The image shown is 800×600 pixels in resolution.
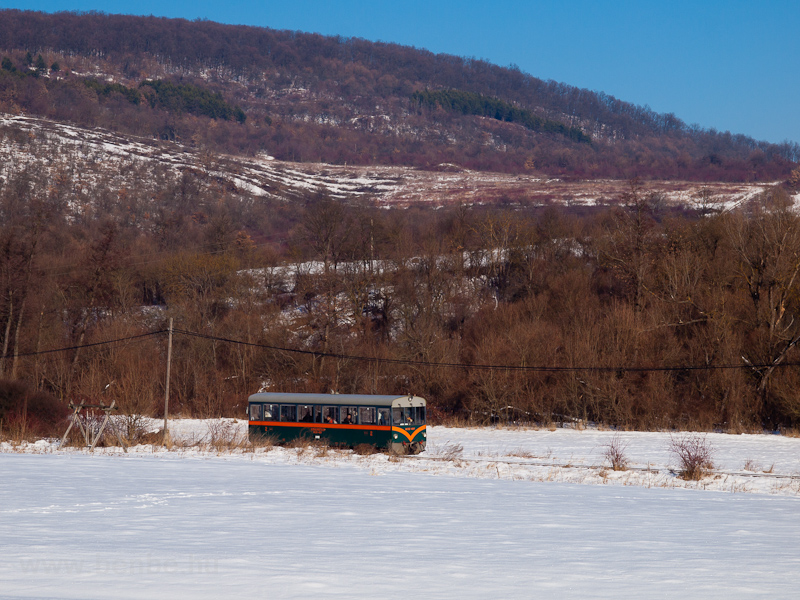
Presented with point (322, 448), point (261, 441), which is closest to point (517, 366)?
point (261, 441)

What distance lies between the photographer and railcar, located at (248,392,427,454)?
3331cm

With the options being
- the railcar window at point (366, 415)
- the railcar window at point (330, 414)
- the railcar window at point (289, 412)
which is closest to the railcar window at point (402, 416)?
the railcar window at point (366, 415)

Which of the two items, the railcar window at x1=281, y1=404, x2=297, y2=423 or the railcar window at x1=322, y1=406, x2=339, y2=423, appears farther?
the railcar window at x1=281, y1=404, x2=297, y2=423

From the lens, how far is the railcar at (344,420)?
33.3m

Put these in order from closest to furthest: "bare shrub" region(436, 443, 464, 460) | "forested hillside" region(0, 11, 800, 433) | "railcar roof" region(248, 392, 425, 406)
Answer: "bare shrub" region(436, 443, 464, 460) < "railcar roof" region(248, 392, 425, 406) < "forested hillside" region(0, 11, 800, 433)

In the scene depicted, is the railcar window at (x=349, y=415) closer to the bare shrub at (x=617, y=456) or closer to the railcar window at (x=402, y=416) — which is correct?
the railcar window at (x=402, y=416)

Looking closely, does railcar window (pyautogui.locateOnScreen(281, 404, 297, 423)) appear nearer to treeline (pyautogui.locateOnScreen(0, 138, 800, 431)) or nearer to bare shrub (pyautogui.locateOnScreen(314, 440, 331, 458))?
bare shrub (pyautogui.locateOnScreen(314, 440, 331, 458))

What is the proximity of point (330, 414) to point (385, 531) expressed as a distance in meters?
Result: 22.1

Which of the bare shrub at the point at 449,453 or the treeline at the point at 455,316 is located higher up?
the treeline at the point at 455,316

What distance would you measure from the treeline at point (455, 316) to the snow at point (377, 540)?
71.5ft

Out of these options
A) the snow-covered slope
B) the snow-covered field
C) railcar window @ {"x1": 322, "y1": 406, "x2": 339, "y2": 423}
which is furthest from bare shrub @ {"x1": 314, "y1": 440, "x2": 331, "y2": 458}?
the snow-covered slope

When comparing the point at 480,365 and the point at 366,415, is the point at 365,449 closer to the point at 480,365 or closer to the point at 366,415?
the point at 366,415

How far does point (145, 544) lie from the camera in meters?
10.9

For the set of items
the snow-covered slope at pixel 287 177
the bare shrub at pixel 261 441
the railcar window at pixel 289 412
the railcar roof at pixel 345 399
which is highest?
the snow-covered slope at pixel 287 177
